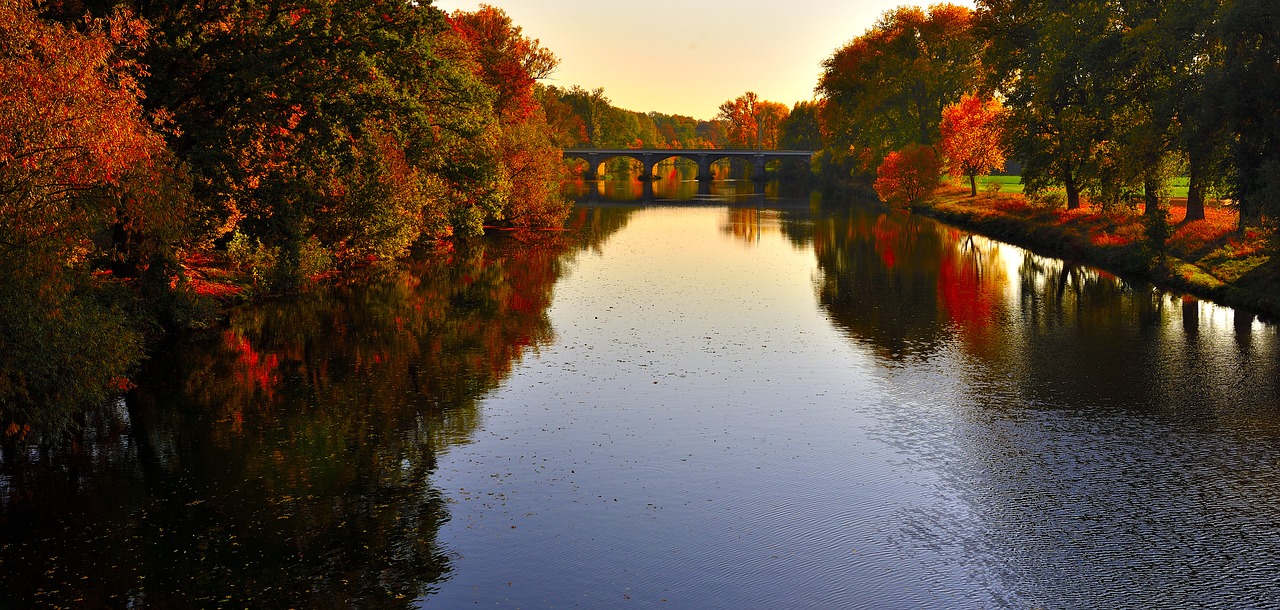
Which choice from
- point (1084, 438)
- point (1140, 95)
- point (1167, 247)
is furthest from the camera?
point (1140, 95)

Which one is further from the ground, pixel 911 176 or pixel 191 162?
pixel 191 162

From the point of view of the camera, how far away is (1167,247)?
43.8 m

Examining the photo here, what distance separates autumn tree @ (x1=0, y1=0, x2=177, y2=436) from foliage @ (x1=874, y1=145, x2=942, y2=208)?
235 ft

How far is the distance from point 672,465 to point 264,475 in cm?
735

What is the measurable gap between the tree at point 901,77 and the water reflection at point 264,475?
69.2 metres

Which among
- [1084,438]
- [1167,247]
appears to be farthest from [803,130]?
[1084,438]

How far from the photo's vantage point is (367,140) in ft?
119

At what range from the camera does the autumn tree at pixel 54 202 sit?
1759cm

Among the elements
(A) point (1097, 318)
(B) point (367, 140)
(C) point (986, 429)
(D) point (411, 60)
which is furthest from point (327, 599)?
(A) point (1097, 318)

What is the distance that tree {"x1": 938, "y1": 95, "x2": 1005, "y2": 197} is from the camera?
79312 mm

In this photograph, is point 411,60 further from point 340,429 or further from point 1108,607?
point 1108,607

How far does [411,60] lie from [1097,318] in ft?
79.2

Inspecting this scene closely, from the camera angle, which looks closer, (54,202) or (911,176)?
(54,202)

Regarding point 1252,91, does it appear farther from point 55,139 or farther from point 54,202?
point 54,202
